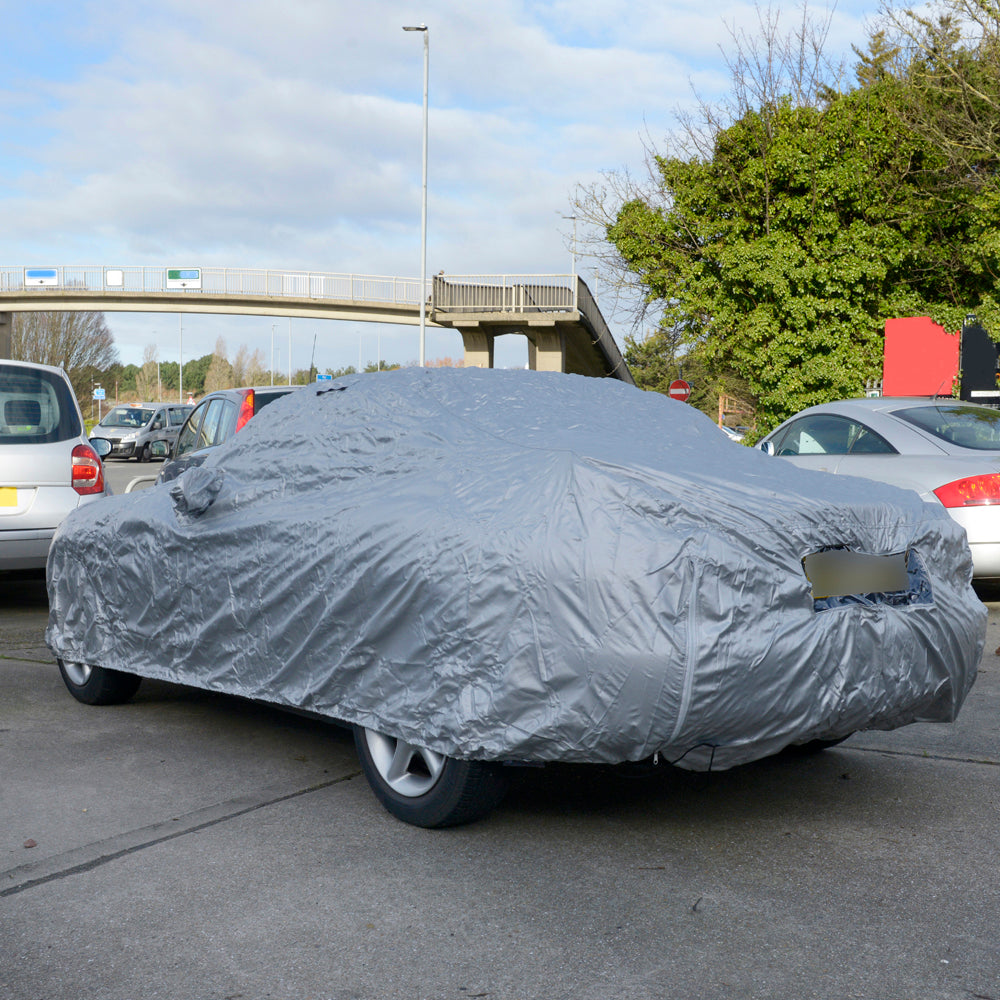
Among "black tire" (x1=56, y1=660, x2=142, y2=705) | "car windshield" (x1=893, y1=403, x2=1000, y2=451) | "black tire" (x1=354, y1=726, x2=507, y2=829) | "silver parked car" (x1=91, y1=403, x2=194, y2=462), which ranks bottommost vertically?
"silver parked car" (x1=91, y1=403, x2=194, y2=462)

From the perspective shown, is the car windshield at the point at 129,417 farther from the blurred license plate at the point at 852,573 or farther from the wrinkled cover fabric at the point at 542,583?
the blurred license plate at the point at 852,573

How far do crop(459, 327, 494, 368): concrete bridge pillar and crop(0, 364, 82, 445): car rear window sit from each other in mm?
35828

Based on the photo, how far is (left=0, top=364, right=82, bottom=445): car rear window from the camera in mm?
7781

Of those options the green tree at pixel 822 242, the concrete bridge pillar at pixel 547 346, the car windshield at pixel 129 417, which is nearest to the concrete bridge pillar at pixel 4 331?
the car windshield at pixel 129 417

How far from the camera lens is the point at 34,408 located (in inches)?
311

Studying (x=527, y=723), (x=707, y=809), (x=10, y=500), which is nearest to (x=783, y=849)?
(x=707, y=809)

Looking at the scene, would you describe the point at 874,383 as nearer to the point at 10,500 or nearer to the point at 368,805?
the point at 10,500

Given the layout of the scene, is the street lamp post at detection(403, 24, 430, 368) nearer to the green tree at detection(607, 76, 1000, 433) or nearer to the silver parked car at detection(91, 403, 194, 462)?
the silver parked car at detection(91, 403, 194, 462)

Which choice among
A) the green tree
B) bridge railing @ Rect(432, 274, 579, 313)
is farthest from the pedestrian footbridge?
the green tree

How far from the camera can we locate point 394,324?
46750 millimetres

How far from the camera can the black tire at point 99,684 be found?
521 centimetres

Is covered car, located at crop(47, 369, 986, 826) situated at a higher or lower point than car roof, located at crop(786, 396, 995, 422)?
lower

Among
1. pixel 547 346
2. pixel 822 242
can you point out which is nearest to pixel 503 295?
pixel 547 346

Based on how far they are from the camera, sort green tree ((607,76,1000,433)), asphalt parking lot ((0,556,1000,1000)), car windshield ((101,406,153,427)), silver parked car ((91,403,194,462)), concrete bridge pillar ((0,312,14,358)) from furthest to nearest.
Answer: concrete bridge pillar ((0,312,14,358)), car windshield ((101,406,153,427)), silver parked car ((91,403,194,462)), green tree ((607,76,1000,433)), asphalt parking lot ((0,556,1000,1000))
